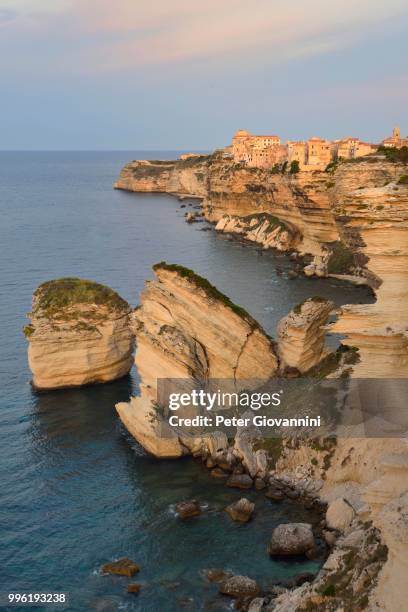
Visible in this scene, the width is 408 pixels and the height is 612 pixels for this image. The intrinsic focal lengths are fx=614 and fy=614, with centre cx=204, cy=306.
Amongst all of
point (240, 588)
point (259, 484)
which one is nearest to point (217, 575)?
point (240, 588)

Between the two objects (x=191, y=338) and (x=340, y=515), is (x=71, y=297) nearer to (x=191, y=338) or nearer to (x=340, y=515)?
(x=191, y=338)

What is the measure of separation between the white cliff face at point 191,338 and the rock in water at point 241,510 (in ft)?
27.9

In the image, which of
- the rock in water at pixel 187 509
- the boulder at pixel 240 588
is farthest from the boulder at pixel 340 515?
the rock in water at pixel 187 509

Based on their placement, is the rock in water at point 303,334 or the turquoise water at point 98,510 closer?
the turquoise water at point 98,510

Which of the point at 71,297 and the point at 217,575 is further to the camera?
the point at 71,297

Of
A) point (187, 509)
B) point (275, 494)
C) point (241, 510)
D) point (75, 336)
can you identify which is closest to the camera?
point (241, 510)

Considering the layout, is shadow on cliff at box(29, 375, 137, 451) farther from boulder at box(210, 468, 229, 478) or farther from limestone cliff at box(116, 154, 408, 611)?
limestone cliff at box(116, 154, 408, 611)

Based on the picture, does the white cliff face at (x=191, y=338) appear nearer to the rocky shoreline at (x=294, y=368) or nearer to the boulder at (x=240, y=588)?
the rocky shoreline at (x=294, y=368)

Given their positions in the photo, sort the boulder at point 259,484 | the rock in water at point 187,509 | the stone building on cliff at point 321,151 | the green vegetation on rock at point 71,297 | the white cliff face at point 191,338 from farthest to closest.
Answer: the stone building on cliff at point 321,151 → the green vegetation on rock at point 71,297 → the white cliff face at point 191,338 → the boulder at point 259,484 → the rock in water at point 187,509

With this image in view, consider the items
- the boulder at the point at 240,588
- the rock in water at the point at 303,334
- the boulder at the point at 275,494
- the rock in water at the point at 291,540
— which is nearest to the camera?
the boulder at the point at 240,588

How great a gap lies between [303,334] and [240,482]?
9.65 m

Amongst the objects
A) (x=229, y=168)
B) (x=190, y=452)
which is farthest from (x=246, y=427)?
(x=229, y=168)

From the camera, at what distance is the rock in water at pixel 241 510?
27.3m

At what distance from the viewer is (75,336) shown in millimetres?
40719
